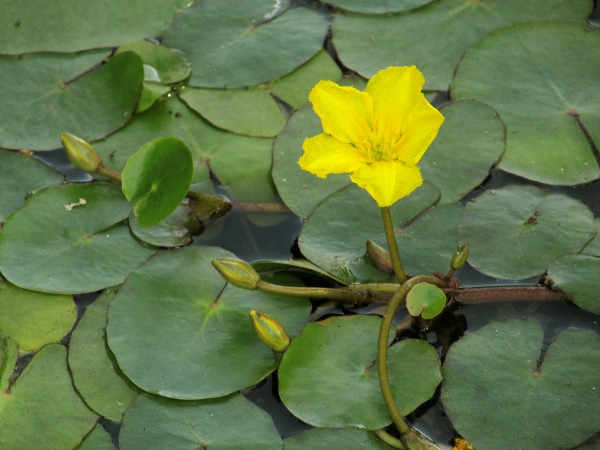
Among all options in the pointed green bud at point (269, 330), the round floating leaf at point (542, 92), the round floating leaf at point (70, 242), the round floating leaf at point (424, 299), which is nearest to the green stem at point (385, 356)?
the round floating leaf at point (424, 299)

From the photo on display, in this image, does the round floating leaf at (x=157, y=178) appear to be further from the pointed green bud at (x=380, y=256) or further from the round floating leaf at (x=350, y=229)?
the pointed green bud at (x=380, y=256)

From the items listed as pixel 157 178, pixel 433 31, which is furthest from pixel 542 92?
pixel 157 178

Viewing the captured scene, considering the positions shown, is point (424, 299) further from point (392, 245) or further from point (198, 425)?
point (198, 425)

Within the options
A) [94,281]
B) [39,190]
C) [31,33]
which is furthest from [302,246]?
[31,33]

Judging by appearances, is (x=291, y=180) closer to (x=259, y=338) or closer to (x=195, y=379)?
(x=259, y=338)

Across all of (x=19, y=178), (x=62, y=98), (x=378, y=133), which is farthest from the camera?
(x=62, y=98)
